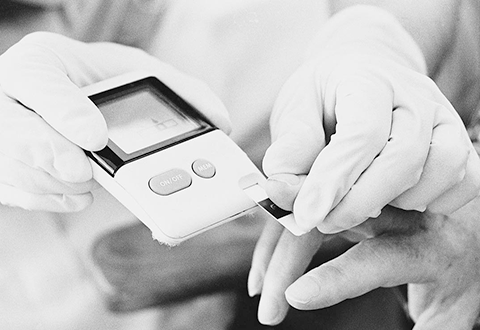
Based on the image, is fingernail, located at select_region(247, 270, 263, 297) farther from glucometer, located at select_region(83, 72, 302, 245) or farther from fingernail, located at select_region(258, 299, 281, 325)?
glucometer, located at select_region(83, 72, 302, 245)

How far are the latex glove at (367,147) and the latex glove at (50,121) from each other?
0.13 meters

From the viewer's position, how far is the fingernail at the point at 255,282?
2.25 feet

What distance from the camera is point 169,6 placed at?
0.74 m

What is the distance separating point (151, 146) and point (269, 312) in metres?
0.21

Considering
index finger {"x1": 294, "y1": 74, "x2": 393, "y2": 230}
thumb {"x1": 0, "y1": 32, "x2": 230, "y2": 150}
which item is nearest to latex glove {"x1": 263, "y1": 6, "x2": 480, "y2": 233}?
index finger {"x1": 294, "y1": 74, "x2": 393, "y2": 230}

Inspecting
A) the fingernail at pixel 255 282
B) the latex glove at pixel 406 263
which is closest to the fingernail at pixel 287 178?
the latex glove at pixel 406 263

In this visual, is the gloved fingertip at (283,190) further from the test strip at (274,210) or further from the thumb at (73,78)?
the thumb at (73,78)

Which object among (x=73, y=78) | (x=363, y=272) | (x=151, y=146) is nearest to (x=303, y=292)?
(x=363, y=272)

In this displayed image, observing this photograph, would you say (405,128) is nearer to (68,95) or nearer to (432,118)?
(432,118)

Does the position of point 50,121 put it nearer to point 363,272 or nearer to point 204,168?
point 204,168

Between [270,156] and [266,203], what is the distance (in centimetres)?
4

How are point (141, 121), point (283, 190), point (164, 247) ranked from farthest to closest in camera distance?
point (164, 247)
point (141, 121)
point (283, 190)

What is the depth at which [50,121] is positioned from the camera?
0.55m

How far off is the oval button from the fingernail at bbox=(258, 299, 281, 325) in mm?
173
